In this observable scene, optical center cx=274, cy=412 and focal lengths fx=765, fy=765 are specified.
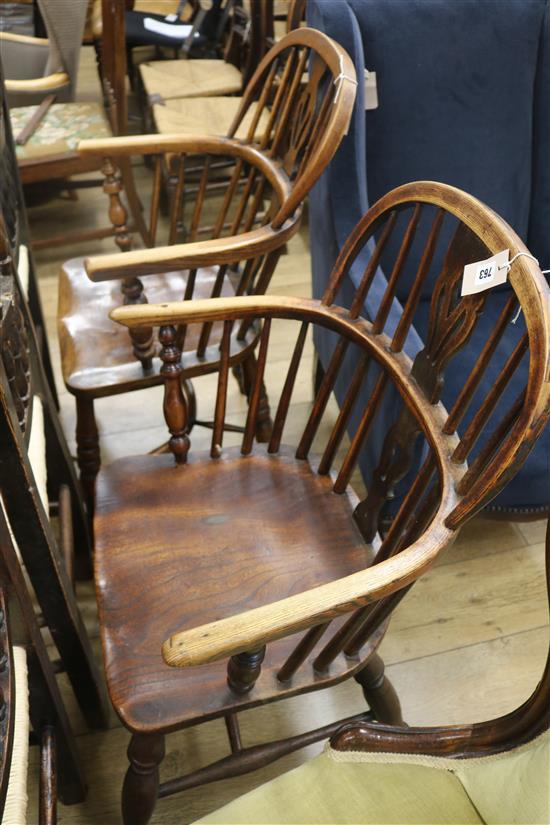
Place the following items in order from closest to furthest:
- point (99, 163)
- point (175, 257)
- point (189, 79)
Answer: point (175, 257) → point (99, 163) → point (189, 79)

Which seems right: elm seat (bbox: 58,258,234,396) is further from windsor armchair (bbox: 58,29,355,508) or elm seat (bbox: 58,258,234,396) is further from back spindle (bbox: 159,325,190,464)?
back spindle (bbox: 159,325,190,464)

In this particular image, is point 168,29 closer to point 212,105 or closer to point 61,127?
point 212,105

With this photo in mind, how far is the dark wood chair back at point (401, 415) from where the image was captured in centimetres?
79

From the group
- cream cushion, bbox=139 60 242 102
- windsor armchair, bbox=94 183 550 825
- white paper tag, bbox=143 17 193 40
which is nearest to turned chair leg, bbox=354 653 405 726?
windsor armchair, bbox=94 183 550 825

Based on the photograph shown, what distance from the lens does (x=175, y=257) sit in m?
1.33

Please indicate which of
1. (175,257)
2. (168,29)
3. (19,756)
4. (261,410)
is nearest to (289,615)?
(19,756)

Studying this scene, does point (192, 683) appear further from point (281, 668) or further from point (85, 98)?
point (85, 98)

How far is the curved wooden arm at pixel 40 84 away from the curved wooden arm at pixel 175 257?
1472mm

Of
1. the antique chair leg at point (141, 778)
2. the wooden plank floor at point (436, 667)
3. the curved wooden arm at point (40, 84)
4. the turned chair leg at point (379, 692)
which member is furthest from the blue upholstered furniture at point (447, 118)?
the curved wooden arm at point (40, 84)

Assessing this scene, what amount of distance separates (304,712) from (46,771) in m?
0.56

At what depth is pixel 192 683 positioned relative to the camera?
99 centimetres

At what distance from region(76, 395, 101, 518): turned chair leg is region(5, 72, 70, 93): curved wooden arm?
4.88 ft

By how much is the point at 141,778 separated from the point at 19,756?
226 millimetres

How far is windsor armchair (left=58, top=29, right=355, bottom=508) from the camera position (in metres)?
1.33
